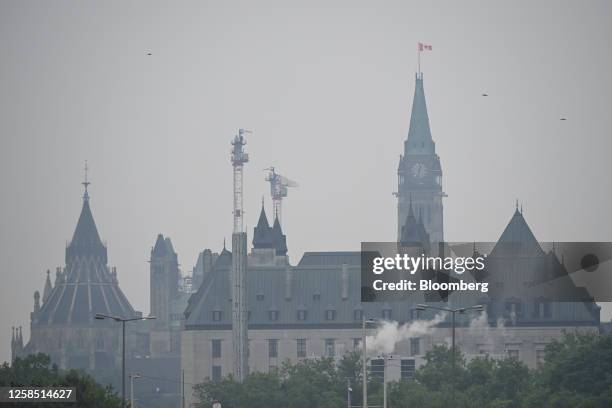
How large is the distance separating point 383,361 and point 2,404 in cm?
6701

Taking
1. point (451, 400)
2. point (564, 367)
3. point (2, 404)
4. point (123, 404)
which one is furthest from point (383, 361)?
point (2, 404)

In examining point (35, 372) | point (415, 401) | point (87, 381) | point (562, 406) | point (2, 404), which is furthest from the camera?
point (415, 401)

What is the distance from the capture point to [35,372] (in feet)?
525

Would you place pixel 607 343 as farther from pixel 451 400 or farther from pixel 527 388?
pixel 451 400

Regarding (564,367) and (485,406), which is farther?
(564,367)

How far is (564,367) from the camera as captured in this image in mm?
192000

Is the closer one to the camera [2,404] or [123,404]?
[2,404]

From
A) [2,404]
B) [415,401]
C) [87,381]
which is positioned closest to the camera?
[2,404]

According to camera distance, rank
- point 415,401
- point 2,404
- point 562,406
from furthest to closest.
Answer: point 415,401, point 562,406, point 2,404

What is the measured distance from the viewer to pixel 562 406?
560 feet

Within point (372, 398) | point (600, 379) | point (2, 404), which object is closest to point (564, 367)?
point (600, 379)

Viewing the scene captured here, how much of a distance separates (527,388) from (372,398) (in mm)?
12308

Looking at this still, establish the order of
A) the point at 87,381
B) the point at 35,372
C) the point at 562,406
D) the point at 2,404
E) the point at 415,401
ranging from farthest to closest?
the point at 415,401
the point at 562,406
the point at 35,372
the point at 87,381
the point at 2,404

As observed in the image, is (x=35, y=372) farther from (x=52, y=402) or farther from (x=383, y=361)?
(x=52, y=402)
